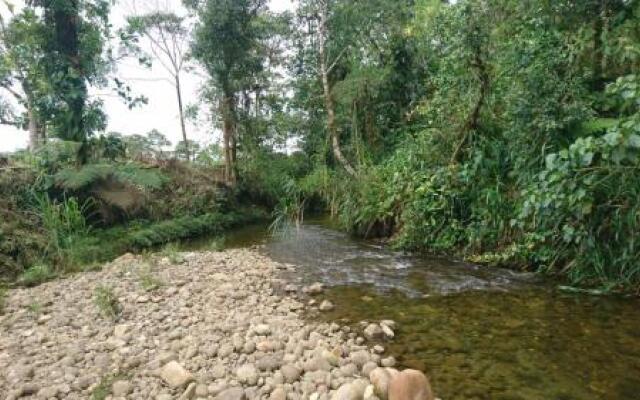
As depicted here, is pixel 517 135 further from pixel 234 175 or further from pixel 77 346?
pixel 234 175

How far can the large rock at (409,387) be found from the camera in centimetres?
227

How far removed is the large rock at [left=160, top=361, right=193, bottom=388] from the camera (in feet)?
8.59

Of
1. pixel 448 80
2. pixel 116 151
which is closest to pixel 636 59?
pixel 448 80

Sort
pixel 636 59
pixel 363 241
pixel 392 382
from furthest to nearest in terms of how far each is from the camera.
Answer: pixel 363 241
pixel 636 59
pixel 392 382

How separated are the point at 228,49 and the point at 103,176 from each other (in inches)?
237

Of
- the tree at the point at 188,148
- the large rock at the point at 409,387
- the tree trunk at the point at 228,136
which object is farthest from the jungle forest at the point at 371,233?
the tree at the point at 188,148

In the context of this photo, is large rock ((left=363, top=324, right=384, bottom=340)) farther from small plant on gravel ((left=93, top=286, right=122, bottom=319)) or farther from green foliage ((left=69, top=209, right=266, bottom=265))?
green foliage ((left=69, top=209, right=266, bottom=265))

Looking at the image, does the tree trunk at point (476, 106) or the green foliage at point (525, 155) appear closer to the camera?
the green foliage at point (525, 155)

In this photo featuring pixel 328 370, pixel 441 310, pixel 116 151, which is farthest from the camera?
pixel 116 151

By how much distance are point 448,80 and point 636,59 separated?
→ 2595mm

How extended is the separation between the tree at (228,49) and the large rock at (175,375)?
10322 millimetres

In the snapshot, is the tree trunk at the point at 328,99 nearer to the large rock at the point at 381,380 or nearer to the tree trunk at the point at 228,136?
the tree trunk at the point at 228,136

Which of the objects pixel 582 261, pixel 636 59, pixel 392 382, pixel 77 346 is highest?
pixel 636 59

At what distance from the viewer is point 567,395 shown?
7.95 ft
